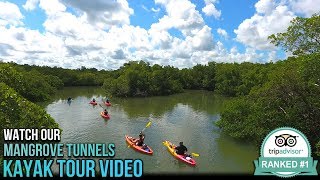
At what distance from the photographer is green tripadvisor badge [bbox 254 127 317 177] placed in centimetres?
1468

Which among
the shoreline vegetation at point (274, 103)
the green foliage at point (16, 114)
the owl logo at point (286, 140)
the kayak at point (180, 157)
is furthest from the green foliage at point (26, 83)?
the owl logo at point (286, 140)

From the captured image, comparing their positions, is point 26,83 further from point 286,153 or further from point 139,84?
point 286,153

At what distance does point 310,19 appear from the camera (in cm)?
1747

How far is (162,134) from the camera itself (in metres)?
31.1

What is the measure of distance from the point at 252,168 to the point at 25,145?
14.7 m

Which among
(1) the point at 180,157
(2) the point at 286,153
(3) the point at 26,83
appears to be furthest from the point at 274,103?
(3) the point at 26,83

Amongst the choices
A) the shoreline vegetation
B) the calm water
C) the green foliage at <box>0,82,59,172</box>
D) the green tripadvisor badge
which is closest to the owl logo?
the green tripadvisor badge

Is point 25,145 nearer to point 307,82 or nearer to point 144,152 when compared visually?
point 144,152

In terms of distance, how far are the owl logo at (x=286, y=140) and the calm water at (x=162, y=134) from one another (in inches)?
283

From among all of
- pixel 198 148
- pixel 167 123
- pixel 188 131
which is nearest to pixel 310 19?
pixel 198 148

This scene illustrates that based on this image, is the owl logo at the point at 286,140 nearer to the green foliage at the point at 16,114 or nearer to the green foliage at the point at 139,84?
the green foliage at the point at 16,114

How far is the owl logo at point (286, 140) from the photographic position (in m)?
14.7

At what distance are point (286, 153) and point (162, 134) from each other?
56.8ft

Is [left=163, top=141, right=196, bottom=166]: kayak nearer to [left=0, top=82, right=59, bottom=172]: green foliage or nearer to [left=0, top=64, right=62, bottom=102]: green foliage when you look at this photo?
[left=0, top=64, right=62, bottom=102]: green foliage
